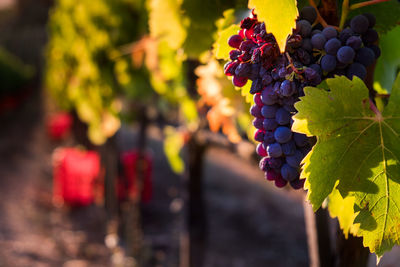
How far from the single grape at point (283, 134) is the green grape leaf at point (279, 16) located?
0.17 m

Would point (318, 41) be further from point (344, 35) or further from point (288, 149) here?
point (288, 149)

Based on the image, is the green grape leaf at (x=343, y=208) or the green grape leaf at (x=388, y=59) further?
the green grape leaf at (x=388, y=59)

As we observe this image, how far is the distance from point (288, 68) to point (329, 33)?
11 centimetres

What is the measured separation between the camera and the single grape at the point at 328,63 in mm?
848

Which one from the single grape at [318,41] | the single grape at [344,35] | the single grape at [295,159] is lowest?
the single grape at [295,159]

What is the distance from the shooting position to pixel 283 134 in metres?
0.87

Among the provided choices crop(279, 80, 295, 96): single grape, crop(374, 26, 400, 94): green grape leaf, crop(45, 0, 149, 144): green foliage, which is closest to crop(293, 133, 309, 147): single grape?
crop(279, 80, 295, 96): single grape

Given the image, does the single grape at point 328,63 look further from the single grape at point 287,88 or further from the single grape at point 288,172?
the single grape at point 288,172

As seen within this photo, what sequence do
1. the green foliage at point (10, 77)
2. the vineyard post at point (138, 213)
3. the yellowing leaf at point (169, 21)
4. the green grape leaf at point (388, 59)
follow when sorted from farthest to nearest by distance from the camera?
the green foliage at point (10, 77) → the vineyard post at point (138, 213) → the yellowing leaf at point (169, 21) → the green grape leaf at point (388, 59)

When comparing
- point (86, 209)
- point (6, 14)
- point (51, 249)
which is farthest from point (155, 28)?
point (6, 14)

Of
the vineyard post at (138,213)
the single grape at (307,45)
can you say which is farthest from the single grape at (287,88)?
the vineyard post at (138,213)

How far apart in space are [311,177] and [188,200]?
3063mm

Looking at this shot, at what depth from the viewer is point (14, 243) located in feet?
22.7

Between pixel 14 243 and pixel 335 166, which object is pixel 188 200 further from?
pixel 14 243
